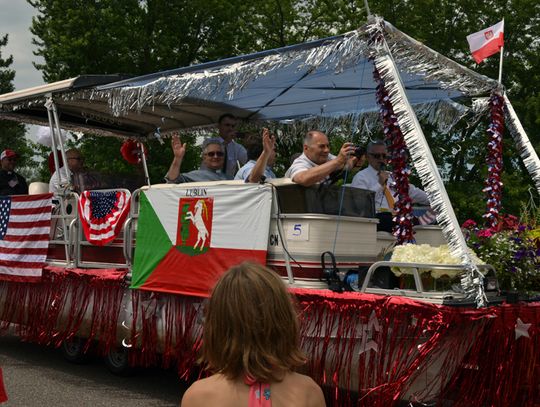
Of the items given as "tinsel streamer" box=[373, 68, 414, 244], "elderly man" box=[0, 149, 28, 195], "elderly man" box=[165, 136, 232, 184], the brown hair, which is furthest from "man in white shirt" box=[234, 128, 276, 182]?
"elderly man" box=[0, 149, 28, 195]

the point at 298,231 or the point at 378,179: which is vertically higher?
the point at 378,179

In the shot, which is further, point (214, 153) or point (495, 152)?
point (214, 153)

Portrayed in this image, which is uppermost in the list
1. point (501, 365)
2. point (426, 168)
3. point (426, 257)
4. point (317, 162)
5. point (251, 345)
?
point (317, 162)

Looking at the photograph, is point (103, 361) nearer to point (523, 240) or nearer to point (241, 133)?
point (241, 133)

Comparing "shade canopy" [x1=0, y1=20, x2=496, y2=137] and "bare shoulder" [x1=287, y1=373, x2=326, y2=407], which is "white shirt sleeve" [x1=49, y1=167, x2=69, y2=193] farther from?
"bare shoulder" [x1=287, y1=373, x2=326, y2=407]

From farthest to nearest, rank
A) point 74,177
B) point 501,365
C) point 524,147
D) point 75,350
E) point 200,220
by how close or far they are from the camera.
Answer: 1. point 74,177
2. point 75,350
3. point 524,147
4. point 200,220
5. point 501,365

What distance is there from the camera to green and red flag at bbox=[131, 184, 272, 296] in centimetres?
610

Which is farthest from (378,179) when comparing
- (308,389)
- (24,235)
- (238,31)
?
(238,31)

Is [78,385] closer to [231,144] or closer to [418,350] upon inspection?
[231,144]

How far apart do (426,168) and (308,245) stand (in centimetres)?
110

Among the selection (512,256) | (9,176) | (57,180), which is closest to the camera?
(512,256)

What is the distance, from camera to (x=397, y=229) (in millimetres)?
6082

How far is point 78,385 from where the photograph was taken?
7.33m

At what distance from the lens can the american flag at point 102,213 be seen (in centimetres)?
758
